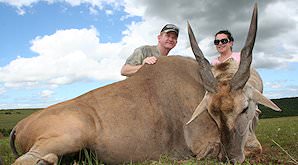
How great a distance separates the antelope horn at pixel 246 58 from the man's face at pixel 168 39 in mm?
2940

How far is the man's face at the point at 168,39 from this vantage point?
769 centimetres

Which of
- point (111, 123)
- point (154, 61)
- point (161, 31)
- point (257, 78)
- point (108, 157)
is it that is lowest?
point (108, 157)

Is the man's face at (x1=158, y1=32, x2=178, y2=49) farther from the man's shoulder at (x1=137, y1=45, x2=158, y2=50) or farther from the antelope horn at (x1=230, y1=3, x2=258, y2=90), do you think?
the antelope horn at (x1=230, y1=3, x2=258, y2=90)

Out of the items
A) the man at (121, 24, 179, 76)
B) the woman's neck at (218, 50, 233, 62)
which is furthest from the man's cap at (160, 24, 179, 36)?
the woman's neck at (218, 50, 233, 62)

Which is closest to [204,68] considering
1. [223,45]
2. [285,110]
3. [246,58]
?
[246,58]

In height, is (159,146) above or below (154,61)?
below

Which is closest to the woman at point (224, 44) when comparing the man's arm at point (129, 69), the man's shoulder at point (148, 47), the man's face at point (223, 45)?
the man's face at point (223, 45)

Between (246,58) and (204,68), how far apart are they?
0.59m

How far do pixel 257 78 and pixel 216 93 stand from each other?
170 centimetres

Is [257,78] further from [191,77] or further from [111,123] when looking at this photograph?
[111,123]

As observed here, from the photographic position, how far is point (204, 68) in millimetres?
5137

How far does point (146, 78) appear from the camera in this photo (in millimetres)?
5812

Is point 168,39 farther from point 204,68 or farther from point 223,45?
point 204,68

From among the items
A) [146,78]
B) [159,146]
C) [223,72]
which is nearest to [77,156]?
[159,146]
